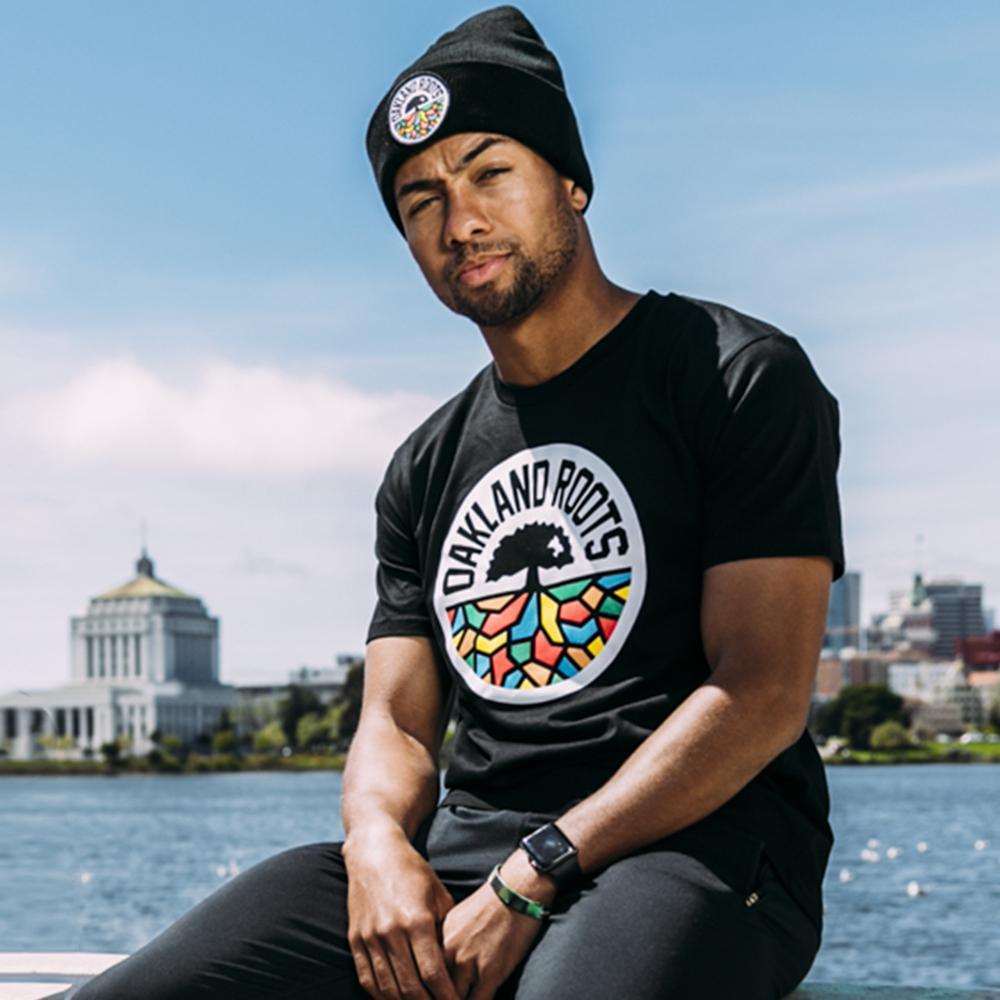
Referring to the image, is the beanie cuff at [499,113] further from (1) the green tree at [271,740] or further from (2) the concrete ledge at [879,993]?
(1) the green tree at [271,740]

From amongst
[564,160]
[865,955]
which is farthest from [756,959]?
[865,955]

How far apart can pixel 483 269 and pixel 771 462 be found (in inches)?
18.8

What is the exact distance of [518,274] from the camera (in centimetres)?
251

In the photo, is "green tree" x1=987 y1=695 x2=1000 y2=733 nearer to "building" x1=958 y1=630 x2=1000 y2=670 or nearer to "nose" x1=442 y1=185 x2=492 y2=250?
"building" x1=958 y1=630 x2=1000 y2=670

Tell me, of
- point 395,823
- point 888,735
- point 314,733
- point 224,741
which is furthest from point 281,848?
point 888,735

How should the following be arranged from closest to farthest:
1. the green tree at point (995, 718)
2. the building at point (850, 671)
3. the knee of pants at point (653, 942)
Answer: the knee of pants at point (653, 942) < the green tree at point (995, 718) < the building at point (850, 671)

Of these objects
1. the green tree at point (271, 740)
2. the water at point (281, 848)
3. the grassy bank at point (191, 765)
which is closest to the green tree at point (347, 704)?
the grassy bank at point (191, 765)

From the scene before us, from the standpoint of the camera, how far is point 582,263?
8.41 ft

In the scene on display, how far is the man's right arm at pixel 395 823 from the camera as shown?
227cm

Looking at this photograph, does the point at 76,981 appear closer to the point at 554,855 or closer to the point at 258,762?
the point at 554,855

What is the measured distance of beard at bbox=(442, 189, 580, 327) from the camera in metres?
2.51

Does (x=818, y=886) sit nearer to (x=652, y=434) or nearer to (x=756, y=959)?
(x=756, y=959)

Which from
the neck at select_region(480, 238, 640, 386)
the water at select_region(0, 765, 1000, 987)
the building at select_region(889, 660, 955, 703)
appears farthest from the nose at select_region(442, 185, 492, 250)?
the building at select_region(889, 660, 955, 703)

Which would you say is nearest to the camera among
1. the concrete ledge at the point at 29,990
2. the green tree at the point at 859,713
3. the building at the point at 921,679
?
the concrete ledge at the point at 29,990
